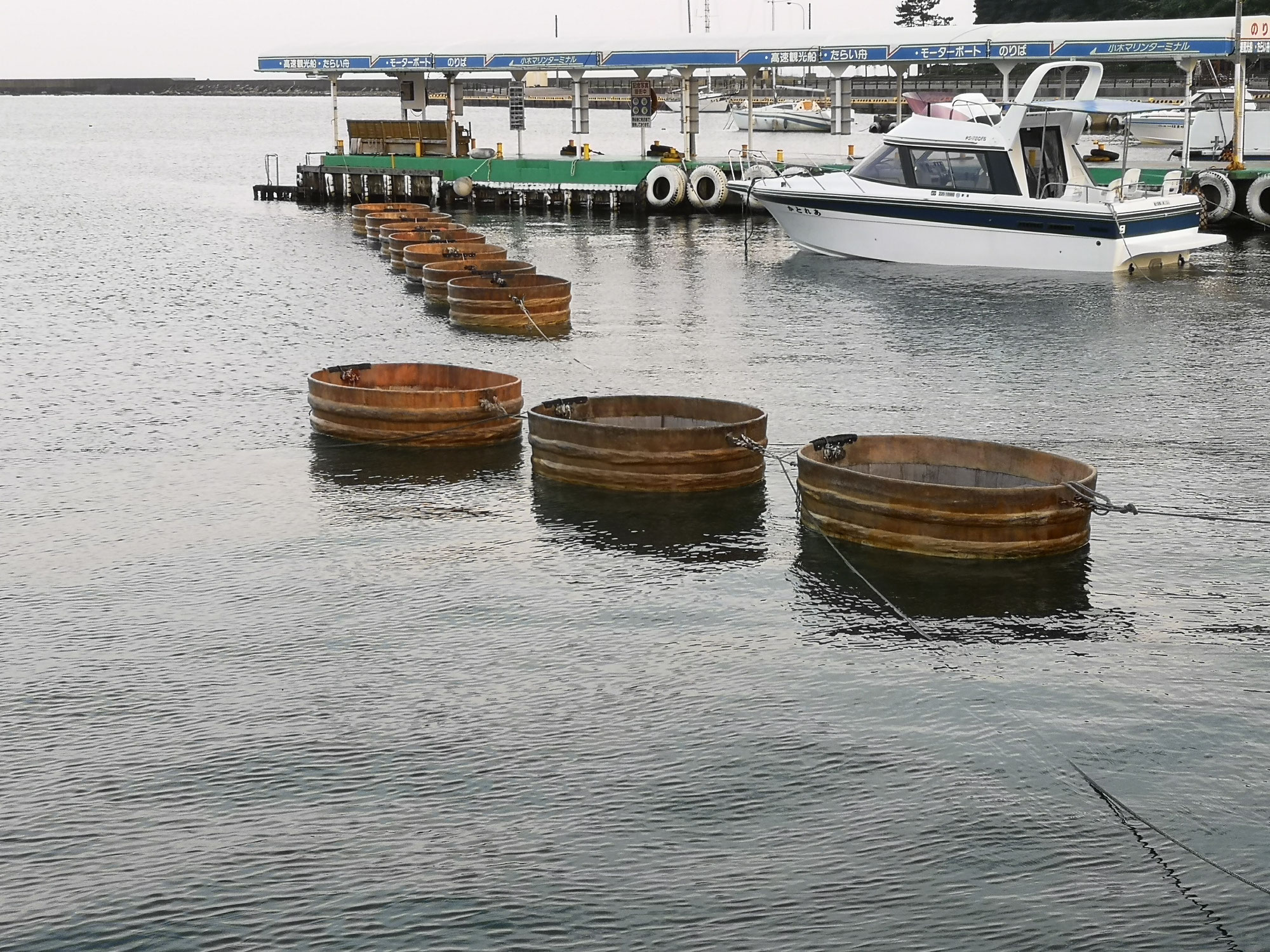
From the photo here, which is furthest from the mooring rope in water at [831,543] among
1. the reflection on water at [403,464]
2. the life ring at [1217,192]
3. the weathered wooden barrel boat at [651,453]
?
the life ring at [1217,192]

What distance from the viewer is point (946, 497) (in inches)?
443

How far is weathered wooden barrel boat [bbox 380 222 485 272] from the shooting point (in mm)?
30391

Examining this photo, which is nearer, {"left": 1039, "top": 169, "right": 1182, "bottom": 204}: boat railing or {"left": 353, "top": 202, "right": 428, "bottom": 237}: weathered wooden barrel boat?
{"left": 1039, "top": 169, "right": 1182, "bottom": 204}: boat railing

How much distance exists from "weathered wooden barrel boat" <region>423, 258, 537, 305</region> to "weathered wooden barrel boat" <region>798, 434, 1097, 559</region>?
43.9ft

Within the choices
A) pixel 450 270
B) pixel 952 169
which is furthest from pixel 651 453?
pixel 952 169

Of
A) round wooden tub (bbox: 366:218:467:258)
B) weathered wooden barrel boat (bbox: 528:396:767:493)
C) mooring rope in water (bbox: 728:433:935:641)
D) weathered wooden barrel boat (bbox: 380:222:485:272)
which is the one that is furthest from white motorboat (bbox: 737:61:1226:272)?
weathered wooden barrel boat (bbox: 528:396:767:493)

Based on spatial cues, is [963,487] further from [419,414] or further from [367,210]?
[367,210]

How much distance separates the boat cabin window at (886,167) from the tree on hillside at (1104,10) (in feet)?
232

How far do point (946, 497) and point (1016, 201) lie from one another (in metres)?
20.9

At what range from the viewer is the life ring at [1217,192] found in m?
38.0

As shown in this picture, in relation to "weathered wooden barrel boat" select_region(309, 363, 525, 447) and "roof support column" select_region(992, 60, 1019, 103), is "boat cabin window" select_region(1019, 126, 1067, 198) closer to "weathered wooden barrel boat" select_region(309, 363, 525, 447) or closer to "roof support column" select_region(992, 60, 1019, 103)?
"roof support column" select_region(992, 60, 1019, 103)

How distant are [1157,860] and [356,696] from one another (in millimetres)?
4430

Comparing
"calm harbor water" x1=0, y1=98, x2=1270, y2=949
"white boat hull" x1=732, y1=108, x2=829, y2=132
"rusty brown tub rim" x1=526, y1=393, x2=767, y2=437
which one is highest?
"white boat hull" x1=732, y1=108, x2=829, y2=132

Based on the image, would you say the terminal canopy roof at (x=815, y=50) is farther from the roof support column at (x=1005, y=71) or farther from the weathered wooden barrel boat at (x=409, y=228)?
the weathered wooden barrel boat at (x=409, y=228)
